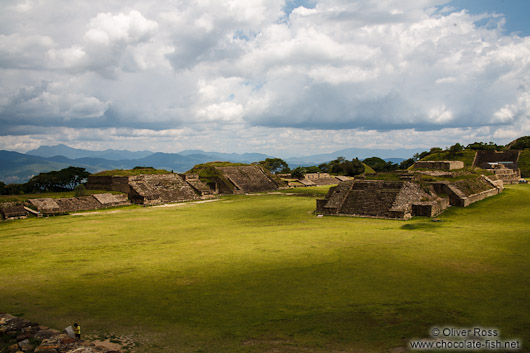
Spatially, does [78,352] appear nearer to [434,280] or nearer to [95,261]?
[95,261]

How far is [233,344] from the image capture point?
9492 mm

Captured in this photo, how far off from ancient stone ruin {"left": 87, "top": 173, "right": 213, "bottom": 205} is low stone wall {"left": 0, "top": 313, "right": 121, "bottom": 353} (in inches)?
1441

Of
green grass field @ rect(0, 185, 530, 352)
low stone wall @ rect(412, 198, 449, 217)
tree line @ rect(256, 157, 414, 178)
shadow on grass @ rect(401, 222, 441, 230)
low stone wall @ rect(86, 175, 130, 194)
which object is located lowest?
green grass field @ rect(0, 185, 530, 352)

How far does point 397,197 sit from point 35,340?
28.8 metres

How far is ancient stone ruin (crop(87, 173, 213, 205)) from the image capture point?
157ft

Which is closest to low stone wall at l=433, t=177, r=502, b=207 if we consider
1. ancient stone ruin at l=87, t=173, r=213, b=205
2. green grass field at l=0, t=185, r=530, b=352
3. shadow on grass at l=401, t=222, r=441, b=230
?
green grass field at l=0, t=185, r=530, b=352

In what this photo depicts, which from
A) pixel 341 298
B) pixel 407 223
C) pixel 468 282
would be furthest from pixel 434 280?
pixel 407 223

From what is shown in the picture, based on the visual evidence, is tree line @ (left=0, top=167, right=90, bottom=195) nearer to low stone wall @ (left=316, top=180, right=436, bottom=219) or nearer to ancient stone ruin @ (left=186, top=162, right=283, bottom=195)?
ancient stone ruin @ (left=186, top=162, right=283, bottom=195)

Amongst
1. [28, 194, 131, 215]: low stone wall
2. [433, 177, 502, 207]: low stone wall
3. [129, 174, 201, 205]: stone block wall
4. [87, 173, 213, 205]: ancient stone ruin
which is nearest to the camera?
[433, 177, 502, 207]: low stone wall

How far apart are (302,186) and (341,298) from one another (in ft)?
197

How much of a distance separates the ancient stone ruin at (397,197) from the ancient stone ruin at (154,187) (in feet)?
74.8

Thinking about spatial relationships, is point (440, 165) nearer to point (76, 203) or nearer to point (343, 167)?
point (76, 203)

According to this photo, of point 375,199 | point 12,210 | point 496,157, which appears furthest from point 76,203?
point 496,157

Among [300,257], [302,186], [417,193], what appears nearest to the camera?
[300,257]
